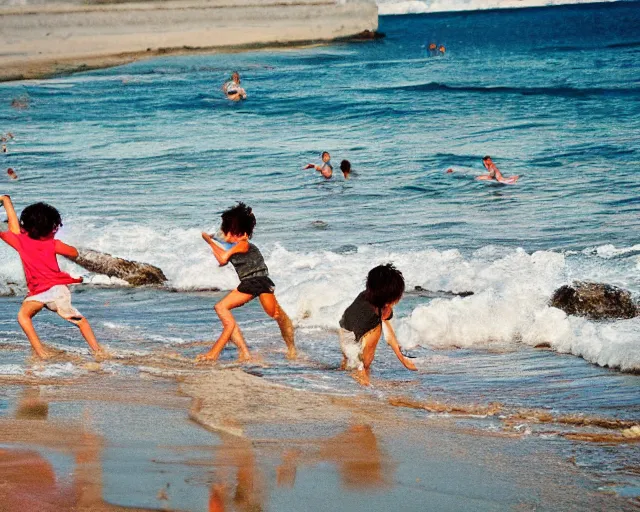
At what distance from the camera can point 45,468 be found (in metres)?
4.35

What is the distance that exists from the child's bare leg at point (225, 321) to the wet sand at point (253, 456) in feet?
3.92

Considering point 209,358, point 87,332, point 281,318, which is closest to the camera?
point 87,332

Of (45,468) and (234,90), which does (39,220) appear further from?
(234,90)

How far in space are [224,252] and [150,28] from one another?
52146 mm

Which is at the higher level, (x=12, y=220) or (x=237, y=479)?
(x=12, y=220)

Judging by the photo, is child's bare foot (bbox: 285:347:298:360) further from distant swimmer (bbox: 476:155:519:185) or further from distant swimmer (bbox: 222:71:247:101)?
distant swimmer (bbox: 222:71:247:101)

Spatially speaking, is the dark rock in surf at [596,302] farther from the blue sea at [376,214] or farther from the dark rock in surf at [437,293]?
the dark rock in surf at [437,293]

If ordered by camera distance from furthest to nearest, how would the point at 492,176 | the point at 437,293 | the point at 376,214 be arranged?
1. the point at 492,176
2. the point at 376,214
3. the point at 437,293

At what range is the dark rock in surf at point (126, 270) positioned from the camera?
11.3 m

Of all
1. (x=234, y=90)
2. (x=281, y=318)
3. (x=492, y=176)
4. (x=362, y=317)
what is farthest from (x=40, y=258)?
(x=234, y=90)

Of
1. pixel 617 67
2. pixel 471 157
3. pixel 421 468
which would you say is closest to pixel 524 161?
pixel 471 157

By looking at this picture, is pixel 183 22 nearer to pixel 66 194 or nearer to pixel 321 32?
pixel 321 32

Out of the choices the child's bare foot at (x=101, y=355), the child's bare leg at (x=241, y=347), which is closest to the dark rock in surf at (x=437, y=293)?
the child's bare leg at (x=241, y=347)

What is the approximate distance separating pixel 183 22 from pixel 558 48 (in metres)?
22.1
